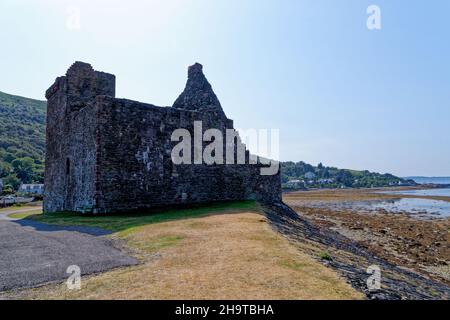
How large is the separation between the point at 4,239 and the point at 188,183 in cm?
1143

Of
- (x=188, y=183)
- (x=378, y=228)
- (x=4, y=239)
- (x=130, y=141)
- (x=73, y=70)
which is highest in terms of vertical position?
(x=73, y=70)

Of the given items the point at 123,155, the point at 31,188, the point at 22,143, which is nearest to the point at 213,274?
the point at 123,155

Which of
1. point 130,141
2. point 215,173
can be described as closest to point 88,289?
point 130,141

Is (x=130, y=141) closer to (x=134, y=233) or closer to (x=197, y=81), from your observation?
(x=134, y=233)

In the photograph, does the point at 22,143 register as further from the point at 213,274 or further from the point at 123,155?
the point at 213,274

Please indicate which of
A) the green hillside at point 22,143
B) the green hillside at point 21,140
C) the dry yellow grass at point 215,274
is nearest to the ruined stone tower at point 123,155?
the dry yellow grass at point 215,274

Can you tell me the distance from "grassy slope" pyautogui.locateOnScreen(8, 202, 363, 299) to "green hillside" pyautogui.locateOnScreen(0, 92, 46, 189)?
281ft

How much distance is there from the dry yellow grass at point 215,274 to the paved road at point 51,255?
623 millimetres

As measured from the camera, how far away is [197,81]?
26969 millimetres

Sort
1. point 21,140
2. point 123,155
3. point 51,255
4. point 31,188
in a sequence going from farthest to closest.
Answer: point 21,140, point 31,188, point 123,155, point 51,255

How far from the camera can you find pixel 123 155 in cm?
1850

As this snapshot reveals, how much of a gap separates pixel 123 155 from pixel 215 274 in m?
13.4

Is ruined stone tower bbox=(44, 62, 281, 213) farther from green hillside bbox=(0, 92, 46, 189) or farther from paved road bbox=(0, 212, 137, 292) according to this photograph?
green hillside bbox=(0, 92, 46, 189)

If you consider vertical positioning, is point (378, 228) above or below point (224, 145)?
below
